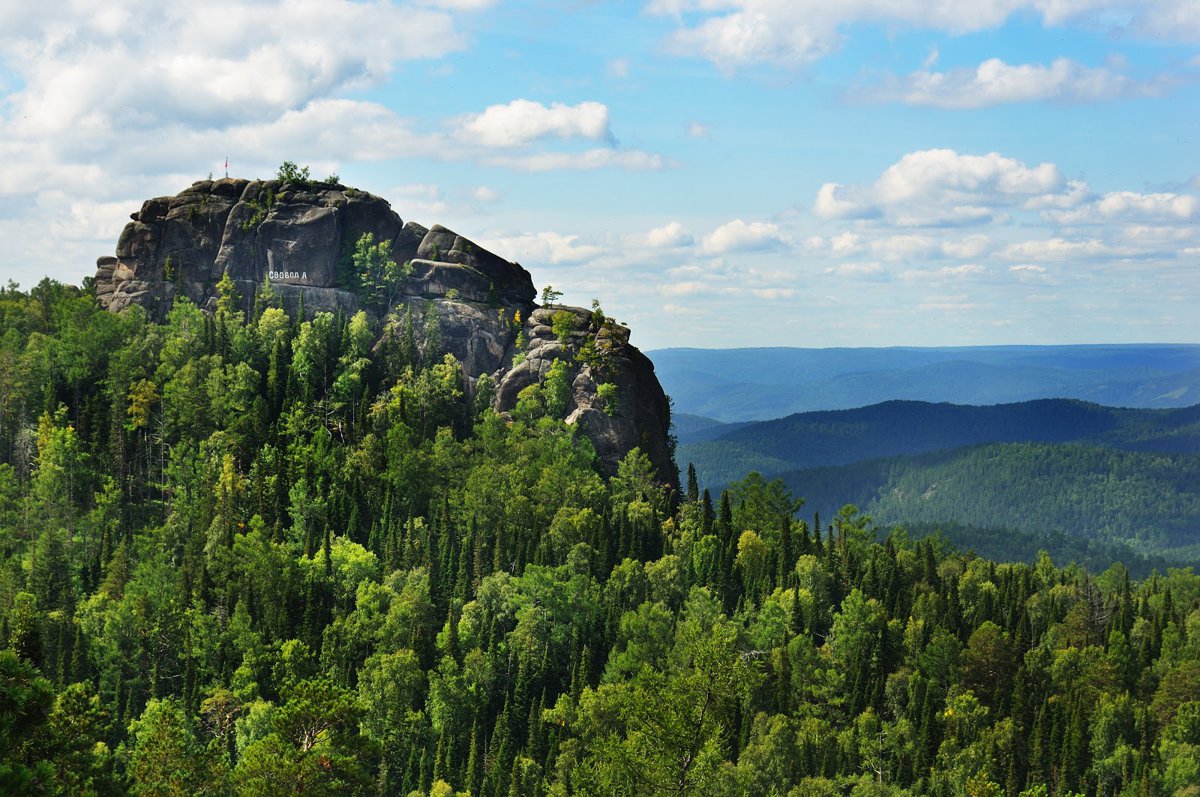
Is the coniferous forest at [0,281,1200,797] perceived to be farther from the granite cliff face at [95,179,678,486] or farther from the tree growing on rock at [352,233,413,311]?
the tree growing on rock at [352,233,413,311]

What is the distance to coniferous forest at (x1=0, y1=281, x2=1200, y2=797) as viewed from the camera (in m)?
134

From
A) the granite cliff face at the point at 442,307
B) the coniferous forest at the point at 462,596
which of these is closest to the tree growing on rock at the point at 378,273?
the granite cliff face at the point at 442,307

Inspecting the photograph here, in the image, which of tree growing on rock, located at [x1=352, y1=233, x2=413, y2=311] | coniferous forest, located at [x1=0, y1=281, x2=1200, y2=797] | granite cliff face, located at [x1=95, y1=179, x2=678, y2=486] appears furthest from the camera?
tree growing on rock, located at [x1=352, y1=233, x2=413, y2=311]

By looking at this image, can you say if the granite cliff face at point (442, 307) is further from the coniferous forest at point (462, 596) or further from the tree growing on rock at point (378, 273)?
the coniferous forest at point (462, 596)

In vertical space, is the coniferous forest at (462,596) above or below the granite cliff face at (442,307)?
below

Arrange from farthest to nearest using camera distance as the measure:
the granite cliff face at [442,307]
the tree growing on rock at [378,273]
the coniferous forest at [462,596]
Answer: the tree growing on rock at [378,273], the granite cliff face at [442,307], the coniferous forest at [462,596]

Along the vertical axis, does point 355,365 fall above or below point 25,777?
above

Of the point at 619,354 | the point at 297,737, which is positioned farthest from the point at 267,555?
the point at 297,737

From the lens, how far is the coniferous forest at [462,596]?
13362 centimetres

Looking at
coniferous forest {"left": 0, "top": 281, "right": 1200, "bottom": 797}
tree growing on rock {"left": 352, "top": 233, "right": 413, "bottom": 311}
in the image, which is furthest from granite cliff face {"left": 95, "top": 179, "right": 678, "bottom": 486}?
coniferous forest {"left": 0, "top": 281, "right": 1200, "bottom": 797}

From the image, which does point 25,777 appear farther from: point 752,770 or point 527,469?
point 527,469

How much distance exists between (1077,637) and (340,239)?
110968 millimetres

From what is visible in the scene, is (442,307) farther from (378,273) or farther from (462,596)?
(462,596)

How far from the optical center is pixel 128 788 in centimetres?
8256
